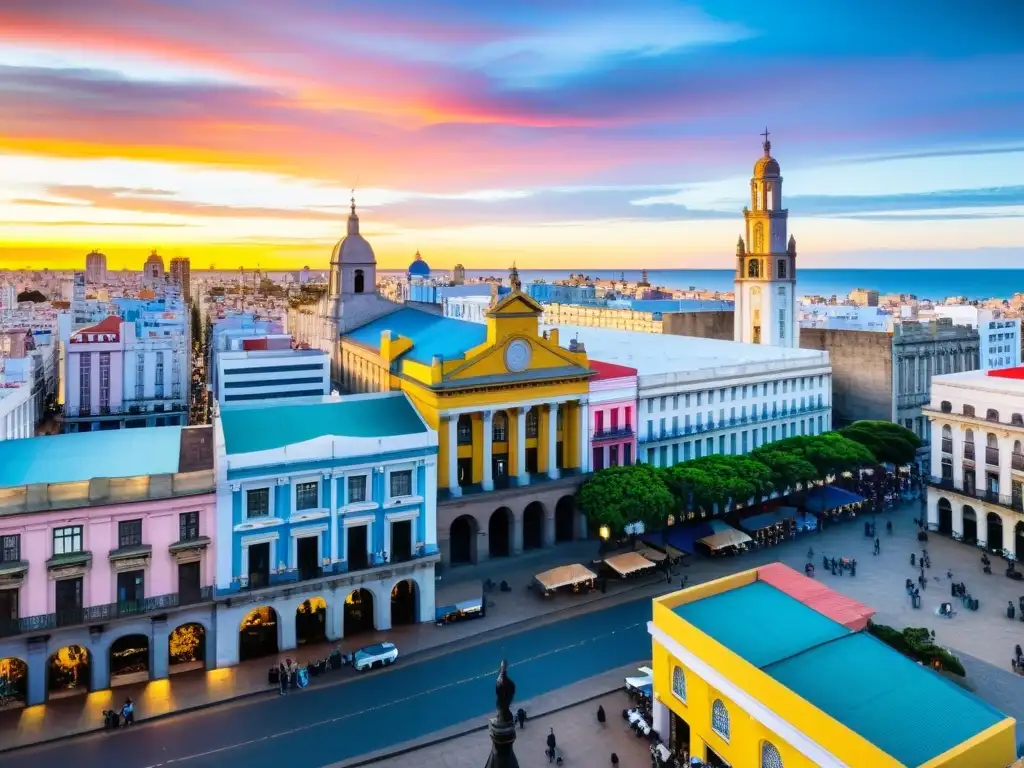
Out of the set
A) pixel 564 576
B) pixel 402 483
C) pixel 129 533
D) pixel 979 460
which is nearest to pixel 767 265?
pixel 979 460

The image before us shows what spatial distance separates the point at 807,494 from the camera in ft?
225

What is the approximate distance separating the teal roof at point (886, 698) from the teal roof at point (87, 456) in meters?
32.7

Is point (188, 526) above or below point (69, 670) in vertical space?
above

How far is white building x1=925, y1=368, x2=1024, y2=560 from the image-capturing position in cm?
5806

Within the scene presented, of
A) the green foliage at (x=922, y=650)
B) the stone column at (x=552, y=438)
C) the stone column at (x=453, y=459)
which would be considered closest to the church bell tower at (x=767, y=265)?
the stone column at (x=552, y=438)

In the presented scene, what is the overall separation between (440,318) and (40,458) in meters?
41.8

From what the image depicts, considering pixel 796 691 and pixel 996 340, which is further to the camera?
pixel 996 340

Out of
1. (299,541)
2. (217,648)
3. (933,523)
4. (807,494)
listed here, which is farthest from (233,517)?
(933,523)

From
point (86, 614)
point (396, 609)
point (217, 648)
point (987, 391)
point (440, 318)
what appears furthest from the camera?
point (440, 318)

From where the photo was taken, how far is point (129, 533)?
4019 cm

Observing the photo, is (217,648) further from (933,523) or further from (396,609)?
(933,523)

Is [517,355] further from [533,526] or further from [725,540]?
[725,540]

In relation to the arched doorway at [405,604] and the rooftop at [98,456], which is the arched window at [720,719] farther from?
the rooftop at [98,456]

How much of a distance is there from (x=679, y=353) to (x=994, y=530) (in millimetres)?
32009
